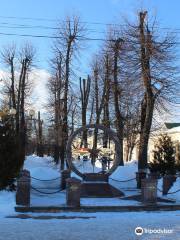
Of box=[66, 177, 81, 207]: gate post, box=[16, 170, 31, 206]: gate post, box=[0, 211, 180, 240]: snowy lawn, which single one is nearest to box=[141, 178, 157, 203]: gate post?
box=[0, 211, 180, 240]: snowy lawn

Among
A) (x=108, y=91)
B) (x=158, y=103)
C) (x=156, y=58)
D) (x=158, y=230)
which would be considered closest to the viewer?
(x=158, y=230)

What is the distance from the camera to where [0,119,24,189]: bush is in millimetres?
14328

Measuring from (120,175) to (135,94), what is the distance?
16.0ft

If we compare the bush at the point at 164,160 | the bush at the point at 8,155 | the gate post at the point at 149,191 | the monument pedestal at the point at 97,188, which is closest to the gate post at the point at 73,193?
the bush at the point at 8,155

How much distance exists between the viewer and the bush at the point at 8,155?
47.0ft

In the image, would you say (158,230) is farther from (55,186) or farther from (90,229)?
(55,186)

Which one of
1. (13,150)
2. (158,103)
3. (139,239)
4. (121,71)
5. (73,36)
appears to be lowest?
(139,239)

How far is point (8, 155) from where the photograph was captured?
15.0 metres

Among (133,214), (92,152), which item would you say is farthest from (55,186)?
(133,214)

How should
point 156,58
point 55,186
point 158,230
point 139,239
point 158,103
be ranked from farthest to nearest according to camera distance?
point 158,103 < point 156,58 < point 55,186 < point 158,230 < point 139,239

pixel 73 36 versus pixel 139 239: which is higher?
pixel 73 36

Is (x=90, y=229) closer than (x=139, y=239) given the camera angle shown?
No

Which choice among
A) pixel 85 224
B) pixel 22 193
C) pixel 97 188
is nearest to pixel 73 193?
pixel 22 193

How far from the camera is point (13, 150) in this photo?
15148mm
